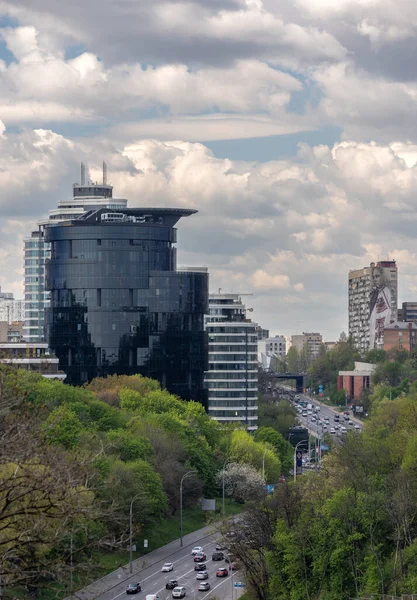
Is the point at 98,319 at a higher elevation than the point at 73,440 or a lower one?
higher

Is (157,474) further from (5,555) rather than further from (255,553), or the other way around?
(5,555)

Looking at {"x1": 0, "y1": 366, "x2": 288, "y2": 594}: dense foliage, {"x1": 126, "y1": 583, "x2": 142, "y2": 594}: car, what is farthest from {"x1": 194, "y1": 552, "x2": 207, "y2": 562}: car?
{"x1": 126, "y1": 583, "x2": 142, "y2": 594}: car

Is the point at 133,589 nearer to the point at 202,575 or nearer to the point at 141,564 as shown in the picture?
the point at 202,575

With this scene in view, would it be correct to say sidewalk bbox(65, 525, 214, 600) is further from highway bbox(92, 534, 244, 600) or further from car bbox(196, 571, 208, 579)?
car bbox(196, 571, 208, 579)

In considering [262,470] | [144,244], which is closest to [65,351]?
[144,244]

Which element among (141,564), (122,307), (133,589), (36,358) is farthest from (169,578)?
(122,307)

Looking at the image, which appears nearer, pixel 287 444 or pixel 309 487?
pixel 309 487

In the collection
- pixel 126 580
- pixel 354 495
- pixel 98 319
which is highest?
A: pixel 98 319
